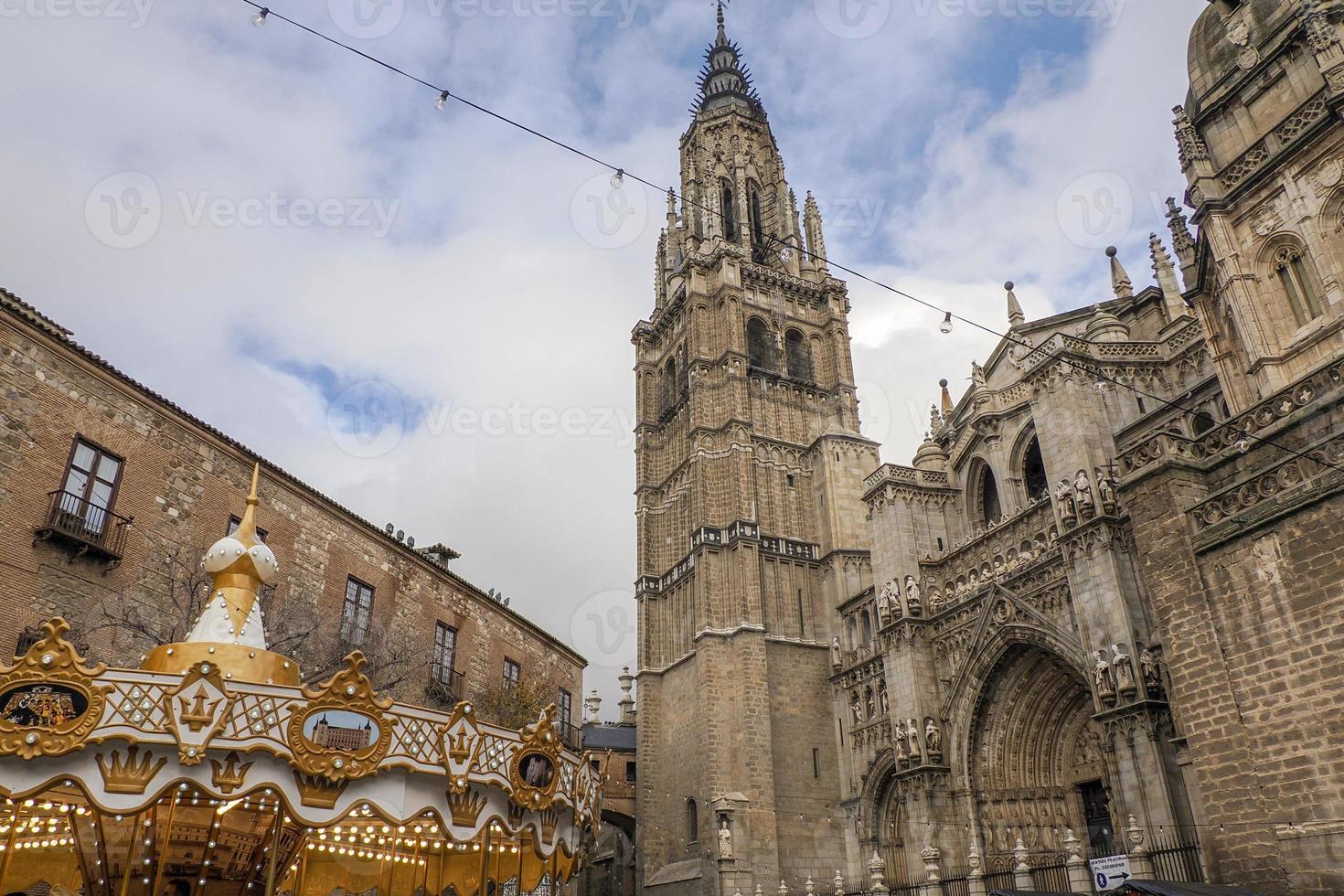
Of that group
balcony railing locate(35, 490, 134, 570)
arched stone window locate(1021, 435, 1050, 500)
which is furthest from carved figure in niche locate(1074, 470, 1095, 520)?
balcony railing locate(35, 490, 134, 570)

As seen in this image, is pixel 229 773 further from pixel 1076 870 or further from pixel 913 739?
pixel 913 739

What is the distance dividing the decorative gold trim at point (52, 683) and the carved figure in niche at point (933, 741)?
2227 cm

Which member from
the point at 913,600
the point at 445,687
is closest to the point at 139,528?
the point at 445,687

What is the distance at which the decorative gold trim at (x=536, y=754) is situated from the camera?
A: 1023cm

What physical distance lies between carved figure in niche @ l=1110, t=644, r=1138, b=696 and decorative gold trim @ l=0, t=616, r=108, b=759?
1871cm

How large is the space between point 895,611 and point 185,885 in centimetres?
2202

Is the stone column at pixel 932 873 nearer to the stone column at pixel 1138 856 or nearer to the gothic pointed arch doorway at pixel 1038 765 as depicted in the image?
the gothic pointed arch doorway at pixel 1038 765

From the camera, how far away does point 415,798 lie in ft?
30.9

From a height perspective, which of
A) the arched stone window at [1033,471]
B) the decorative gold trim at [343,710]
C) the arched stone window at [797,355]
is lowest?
the decorative gold trim at [343,710]

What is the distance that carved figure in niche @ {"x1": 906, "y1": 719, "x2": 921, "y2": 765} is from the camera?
25.6m

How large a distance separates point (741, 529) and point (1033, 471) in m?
11.3

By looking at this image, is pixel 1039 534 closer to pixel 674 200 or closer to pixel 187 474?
pixel 187 474

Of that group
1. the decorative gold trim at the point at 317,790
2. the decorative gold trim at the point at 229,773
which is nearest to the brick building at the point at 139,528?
the decorative gold trim at the point at 229,773

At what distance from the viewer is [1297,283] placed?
17.4 m
